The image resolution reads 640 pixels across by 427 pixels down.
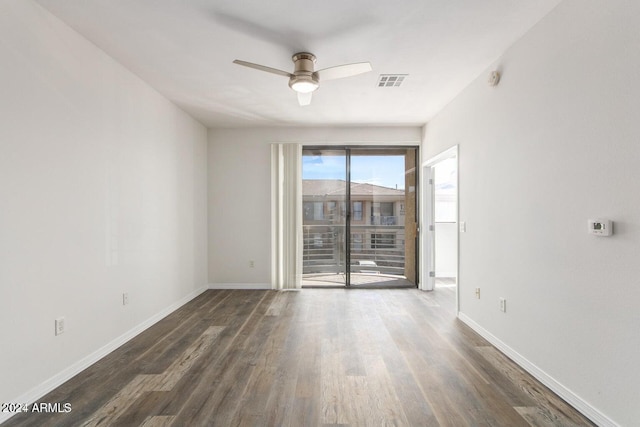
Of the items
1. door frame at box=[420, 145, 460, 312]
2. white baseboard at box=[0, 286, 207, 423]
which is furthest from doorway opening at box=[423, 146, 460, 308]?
white baseboard at box=[0, 286, 207, 423]

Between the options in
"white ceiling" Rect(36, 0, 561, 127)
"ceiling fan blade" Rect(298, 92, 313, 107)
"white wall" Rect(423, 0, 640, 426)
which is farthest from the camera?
"ceiling fan blade" Rect(298, 92, 313, 107)

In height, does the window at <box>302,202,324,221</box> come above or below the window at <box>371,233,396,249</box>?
above

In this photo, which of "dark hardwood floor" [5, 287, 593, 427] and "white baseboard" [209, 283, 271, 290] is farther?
"white baseboard" [209, 283, 271, 290]

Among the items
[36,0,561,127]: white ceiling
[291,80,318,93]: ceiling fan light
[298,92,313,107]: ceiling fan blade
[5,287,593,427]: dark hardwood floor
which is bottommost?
[5,287,593,427]: dark hardwood floor

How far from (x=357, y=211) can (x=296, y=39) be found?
10.1 feet

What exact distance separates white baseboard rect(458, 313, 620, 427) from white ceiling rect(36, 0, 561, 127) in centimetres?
260

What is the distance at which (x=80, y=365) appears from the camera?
2.36 m

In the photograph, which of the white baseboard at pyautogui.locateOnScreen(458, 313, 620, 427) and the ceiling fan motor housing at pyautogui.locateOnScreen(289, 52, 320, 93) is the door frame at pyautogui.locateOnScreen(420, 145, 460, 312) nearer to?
the white baseboard at pyautogui.locateOnScreen(458, 313, 620, 427)

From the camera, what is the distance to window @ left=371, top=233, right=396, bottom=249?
5156 millimetres

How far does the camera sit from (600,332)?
1.75 m

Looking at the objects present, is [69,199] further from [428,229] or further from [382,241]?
[428,229]

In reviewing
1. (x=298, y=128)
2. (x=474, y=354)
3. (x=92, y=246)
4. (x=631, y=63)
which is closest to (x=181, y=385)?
(x=92, y=246)

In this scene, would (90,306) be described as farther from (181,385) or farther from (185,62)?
(185,62)

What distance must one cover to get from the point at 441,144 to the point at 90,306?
4285 millimetres
